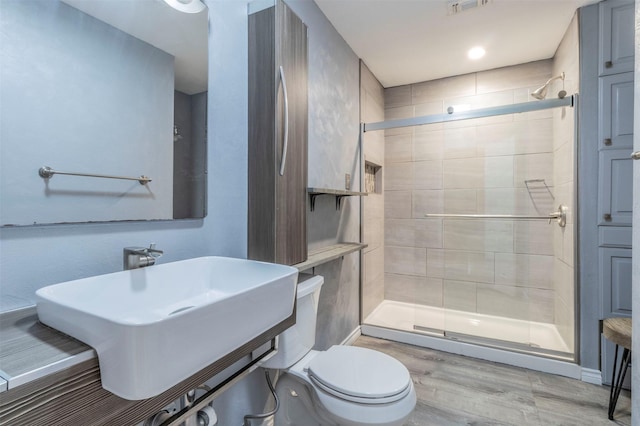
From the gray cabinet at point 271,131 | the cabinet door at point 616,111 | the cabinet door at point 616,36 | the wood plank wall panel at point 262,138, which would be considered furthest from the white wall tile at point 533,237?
the wood plank wall panel at point 262,138

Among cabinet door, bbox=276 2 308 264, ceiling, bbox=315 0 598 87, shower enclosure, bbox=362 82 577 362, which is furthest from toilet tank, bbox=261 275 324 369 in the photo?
ceiling, bbox=315 0 598 87

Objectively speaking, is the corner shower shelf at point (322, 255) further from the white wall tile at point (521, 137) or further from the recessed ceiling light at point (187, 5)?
the white wall tile at point (521, 137)

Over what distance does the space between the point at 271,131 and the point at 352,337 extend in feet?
6.22

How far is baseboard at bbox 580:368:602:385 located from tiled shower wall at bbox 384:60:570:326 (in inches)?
20.9

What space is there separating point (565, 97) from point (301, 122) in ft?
6.34

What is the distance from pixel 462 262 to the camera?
276cm

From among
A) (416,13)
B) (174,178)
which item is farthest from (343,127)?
(174,178)

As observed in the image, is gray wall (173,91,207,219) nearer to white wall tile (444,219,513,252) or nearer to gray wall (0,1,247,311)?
gray wall (0,1,247,311)

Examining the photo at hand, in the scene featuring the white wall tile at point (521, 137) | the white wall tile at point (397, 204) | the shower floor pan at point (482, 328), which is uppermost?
the white wall tile at point (521, 137)

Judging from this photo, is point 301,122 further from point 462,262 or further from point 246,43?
point 462,262

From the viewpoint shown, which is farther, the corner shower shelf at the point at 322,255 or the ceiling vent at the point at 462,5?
the ceiling vent at the point at 462,5

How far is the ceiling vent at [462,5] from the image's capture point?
1.94m

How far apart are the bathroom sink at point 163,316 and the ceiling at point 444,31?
1.87 meters

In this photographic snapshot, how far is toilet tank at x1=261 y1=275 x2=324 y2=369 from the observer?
1.30 m
